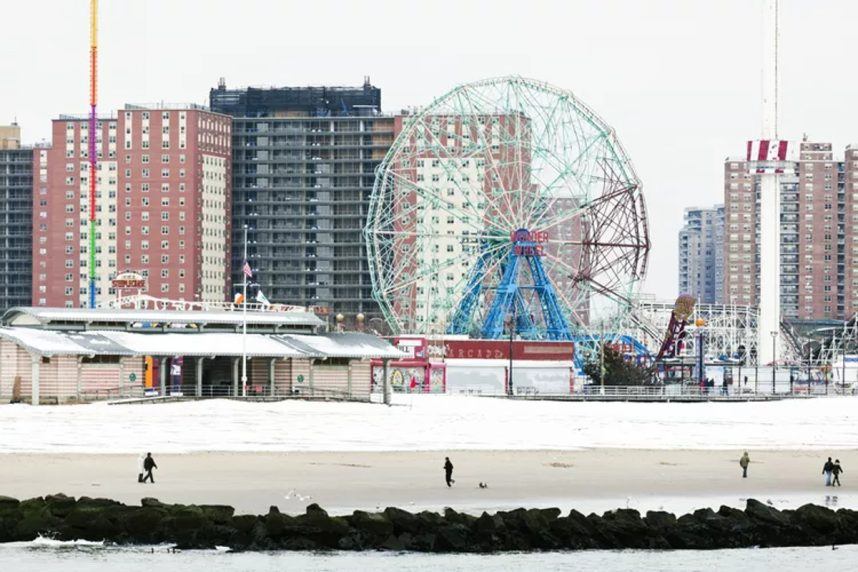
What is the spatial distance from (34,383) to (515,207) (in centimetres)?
4702

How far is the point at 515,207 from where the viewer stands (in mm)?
129500

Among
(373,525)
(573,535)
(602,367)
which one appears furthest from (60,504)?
(602,367)

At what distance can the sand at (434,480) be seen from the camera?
5850 centimetres

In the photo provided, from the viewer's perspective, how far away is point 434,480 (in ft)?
212

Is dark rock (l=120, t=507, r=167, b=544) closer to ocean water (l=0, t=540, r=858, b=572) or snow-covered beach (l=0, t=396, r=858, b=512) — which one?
ocean water (l=0, t=540, r=858, b=572)

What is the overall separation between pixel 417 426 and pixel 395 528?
35877 mm

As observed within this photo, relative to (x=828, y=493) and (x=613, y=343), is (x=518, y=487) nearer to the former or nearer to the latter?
(x=828, y=493)

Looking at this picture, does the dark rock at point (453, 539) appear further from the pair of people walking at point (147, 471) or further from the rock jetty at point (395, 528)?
the pair of people walking at point (147, 471)

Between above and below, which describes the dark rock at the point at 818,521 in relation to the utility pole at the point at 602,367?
below

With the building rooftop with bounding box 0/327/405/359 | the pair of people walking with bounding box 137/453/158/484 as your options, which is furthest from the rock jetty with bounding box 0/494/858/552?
the building rooftop with bounding box 0/327/405/359

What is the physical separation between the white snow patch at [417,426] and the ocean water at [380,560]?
76.9 feet

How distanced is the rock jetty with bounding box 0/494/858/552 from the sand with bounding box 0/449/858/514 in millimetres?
3909

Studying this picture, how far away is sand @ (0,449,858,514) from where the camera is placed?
58500 millimetres

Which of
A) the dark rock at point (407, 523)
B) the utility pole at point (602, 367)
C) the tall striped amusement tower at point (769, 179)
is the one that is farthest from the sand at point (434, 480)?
the tall striped amusement tower at point (769, 179)
